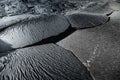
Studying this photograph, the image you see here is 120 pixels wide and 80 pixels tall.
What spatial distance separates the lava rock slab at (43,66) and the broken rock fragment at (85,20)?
0.80 metres

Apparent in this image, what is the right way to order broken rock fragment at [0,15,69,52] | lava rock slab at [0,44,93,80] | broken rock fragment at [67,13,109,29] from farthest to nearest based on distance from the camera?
1. broken rock fragment at [67,13,109,29]
2. broken rock fragment at [0,15,69,52]
3. lava rock slab at [0,44,93,80]

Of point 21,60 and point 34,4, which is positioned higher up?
point 34,4

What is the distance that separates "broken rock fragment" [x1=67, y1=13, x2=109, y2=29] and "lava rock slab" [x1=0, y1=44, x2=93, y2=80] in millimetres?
805

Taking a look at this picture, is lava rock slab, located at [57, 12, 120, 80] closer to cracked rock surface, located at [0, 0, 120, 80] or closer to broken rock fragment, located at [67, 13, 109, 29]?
cracked rock surface, located at [0, 0, 120, 80]

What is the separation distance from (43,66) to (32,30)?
863 mm

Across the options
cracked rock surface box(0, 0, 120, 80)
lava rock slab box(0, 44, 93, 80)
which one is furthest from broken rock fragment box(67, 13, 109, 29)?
lava rock slab box(0, 44, 93, 80)

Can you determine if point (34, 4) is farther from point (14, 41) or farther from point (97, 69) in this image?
point (97, 69)

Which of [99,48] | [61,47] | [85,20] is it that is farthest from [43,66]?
[85,20]

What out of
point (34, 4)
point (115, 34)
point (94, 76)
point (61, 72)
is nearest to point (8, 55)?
point (61, 72)

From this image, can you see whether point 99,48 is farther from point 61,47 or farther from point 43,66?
point 43,66

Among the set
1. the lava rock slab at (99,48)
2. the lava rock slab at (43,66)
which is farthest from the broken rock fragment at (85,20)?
the lava rock slab at (43,66)

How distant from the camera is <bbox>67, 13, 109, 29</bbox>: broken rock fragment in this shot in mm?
2491

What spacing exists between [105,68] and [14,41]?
4.11 feet

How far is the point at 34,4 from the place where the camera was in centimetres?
382
